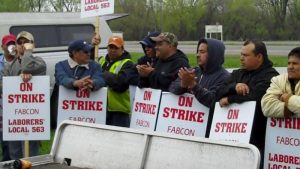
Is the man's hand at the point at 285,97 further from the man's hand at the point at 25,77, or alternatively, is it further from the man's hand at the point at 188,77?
the man's hand at the point at 25,77

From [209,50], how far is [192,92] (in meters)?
0.47

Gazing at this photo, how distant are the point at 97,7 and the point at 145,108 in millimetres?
2400

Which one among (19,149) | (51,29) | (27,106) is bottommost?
(19,149)

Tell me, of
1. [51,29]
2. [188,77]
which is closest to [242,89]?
[188,77]

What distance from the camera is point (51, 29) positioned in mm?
13547

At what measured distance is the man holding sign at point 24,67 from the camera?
27.0 feet

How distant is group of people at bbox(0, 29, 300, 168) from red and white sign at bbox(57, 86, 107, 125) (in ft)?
0.38

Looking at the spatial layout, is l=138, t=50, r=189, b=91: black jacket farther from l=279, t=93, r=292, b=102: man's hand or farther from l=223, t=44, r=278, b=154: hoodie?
l=279, t=93, r=292, b=102: man's hand

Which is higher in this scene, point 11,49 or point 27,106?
point 11,49

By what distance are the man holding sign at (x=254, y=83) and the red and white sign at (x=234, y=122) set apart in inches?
2.2

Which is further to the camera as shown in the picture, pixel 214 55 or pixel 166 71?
pixel 166 71

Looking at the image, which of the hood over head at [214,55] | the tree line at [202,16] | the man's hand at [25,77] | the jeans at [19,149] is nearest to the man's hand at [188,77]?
the hood over head at [214,55]

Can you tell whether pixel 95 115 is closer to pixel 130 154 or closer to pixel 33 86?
pixel 33 86

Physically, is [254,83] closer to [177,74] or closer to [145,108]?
[177,74]
